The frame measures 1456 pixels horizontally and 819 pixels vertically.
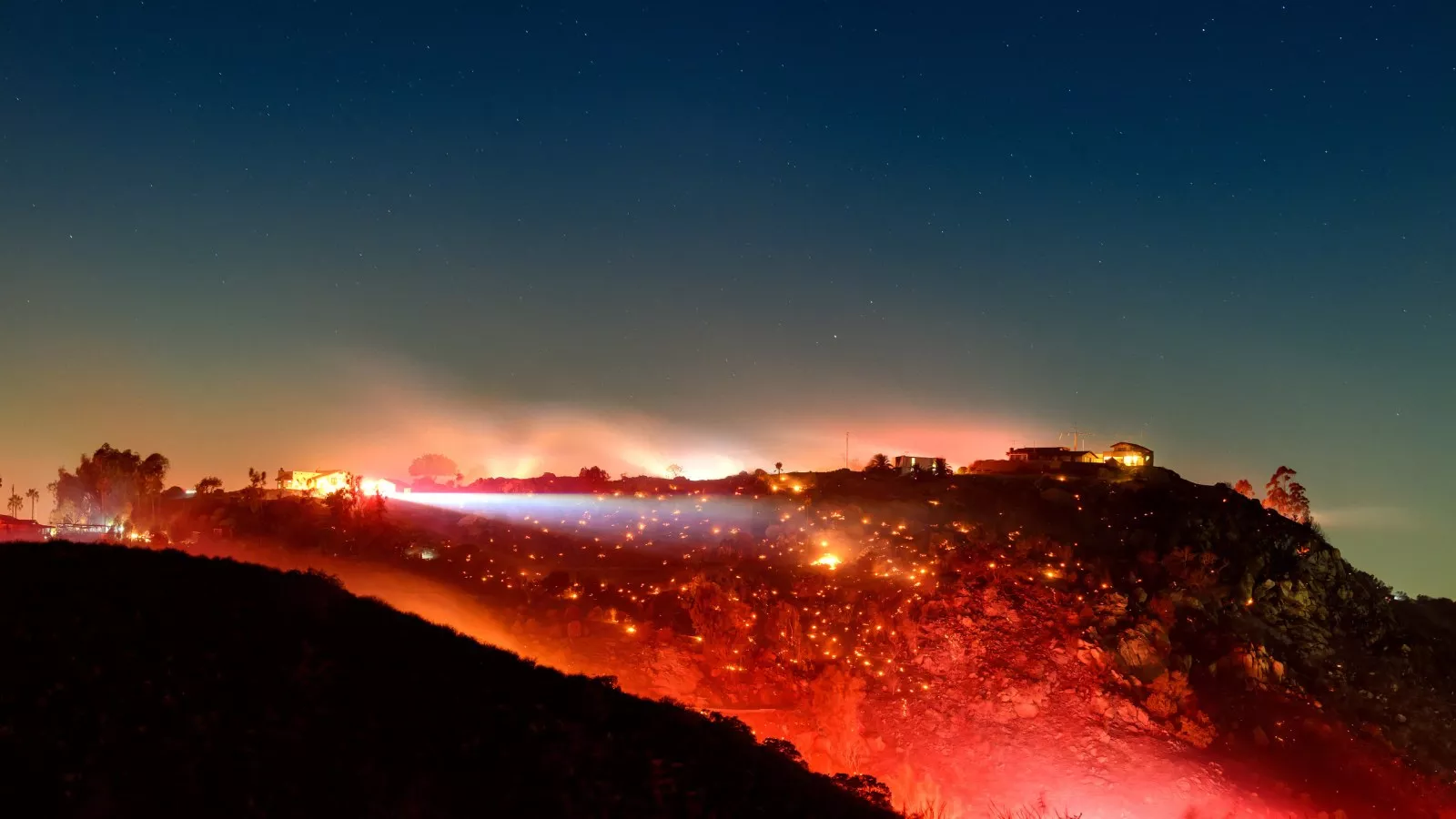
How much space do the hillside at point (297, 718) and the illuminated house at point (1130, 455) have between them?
6714 centimetres

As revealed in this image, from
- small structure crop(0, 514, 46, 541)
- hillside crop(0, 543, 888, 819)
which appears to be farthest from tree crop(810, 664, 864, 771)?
small structure crop(0, 514, 46, 541)

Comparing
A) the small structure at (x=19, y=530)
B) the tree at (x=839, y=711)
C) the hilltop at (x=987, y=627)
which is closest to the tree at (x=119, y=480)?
the small structure at (x=19, y=530)

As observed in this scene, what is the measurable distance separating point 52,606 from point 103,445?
85843 mm

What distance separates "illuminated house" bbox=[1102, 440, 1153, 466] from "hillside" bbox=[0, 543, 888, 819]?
67141 millimetres

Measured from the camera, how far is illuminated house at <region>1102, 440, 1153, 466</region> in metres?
77.6

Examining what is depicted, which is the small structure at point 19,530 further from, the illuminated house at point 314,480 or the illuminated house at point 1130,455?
the illuminated house at point 1130,455

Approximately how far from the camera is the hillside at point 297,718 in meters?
12.5

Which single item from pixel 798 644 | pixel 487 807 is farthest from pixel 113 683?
pixel 798 644

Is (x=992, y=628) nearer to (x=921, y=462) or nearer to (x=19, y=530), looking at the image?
(x=921, y=462)

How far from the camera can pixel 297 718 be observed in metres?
14.3

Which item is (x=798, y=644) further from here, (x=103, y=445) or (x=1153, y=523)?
(x=103, y=445)

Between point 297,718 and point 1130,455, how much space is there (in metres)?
77.6

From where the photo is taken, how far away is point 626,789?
15320 mm

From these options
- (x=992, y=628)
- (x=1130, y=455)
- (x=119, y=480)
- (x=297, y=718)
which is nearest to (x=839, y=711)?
(x=992, y=628)
